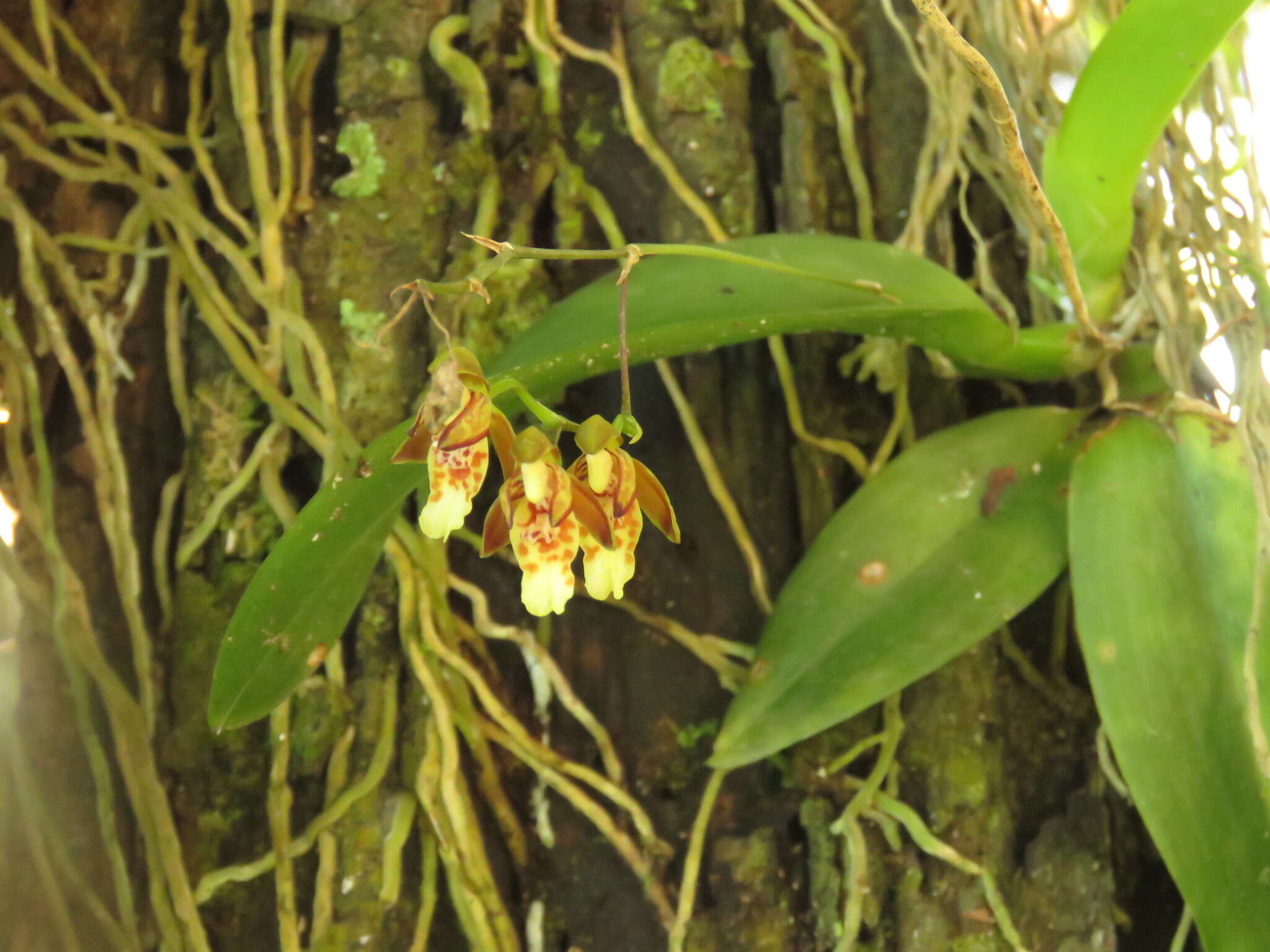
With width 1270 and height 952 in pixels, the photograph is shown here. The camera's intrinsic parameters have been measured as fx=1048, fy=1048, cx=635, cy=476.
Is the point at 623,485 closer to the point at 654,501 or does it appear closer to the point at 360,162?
the point at 654,501

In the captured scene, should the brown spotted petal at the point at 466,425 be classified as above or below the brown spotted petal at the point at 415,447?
above

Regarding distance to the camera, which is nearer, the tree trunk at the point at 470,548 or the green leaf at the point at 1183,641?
the green leaf at the point at 1183,641

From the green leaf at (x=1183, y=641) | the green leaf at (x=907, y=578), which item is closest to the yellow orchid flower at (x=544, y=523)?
the green leaf at (x=907, y=578)

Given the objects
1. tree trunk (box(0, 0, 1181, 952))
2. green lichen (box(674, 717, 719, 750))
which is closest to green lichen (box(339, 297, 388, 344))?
tree trunk (box(0, 0, 1181, 952))

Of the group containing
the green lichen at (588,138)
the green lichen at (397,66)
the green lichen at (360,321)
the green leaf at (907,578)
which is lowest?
the green leaf at (907,578)

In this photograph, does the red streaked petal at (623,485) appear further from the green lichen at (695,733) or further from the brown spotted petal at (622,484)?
the green lichen at (695,733)

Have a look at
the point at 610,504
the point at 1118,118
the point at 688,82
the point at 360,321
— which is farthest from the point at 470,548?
the point at 1118,118

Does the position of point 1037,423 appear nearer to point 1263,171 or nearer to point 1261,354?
point 1261,354
